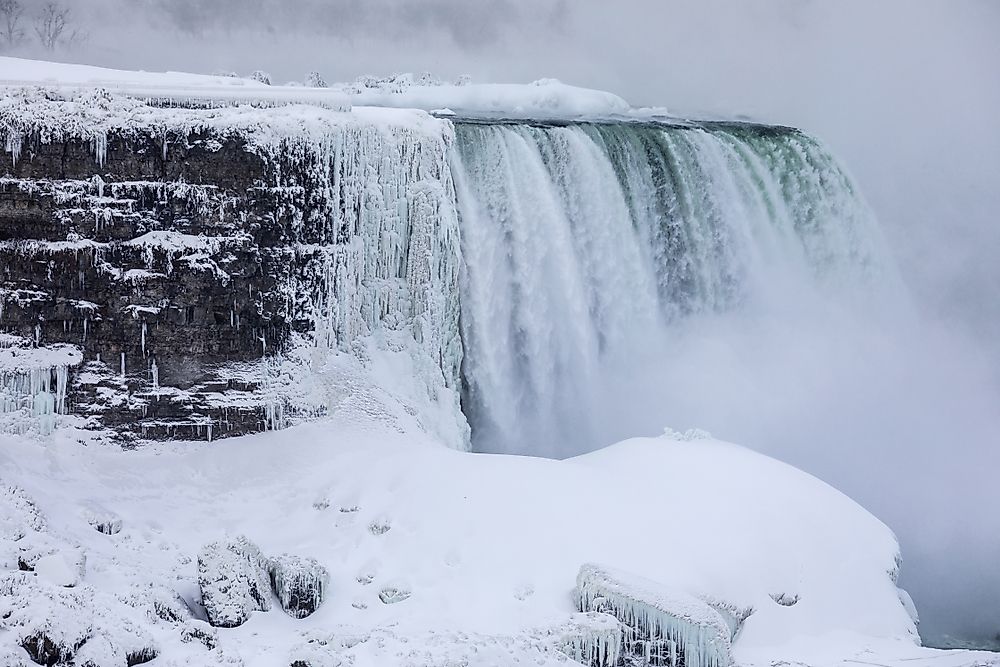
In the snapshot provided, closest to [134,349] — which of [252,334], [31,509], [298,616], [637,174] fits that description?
[252,334]

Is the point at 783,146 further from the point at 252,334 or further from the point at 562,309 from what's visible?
the point at 252,334

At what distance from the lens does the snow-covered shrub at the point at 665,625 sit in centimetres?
855

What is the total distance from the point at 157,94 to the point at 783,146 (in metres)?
12.6

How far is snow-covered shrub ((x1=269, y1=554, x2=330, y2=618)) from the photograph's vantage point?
8891 mm

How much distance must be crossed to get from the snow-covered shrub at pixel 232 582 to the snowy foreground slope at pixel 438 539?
6.1 inches

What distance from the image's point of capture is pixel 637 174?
16.5 meters

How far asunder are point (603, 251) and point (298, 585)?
344 inches

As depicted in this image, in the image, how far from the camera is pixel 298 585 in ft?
29.3

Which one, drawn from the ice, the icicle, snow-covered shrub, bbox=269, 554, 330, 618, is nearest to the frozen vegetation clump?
snow-covered shrub, bbox=269, 554, 330, 618

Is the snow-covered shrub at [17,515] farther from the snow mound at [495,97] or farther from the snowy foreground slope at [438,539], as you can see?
the snow mound at [495,97]

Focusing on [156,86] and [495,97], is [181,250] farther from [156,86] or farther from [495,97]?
[495,97]

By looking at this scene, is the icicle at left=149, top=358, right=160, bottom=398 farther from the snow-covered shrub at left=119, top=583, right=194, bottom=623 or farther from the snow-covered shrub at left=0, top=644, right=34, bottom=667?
the snow-covered shrub at left=0, top=644, right=34, bottom=667

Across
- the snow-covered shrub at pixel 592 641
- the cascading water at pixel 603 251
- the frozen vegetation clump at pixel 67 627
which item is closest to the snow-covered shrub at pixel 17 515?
the frozen vegetation clump at pixel 67 627

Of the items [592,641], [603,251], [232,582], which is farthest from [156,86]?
[592,641]
